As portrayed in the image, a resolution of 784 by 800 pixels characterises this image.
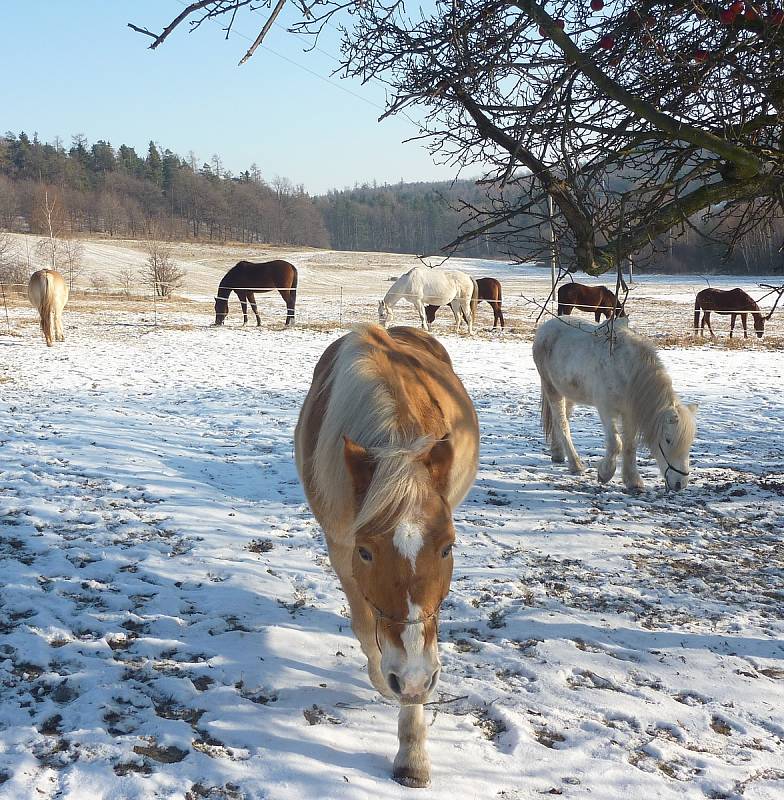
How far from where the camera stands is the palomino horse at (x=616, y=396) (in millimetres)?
5527

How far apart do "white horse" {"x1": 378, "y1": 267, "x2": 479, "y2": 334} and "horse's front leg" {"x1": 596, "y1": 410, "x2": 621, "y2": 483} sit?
1217cm

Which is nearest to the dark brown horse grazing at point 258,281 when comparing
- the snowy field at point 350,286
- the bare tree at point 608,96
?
the snowy field at point 350,286

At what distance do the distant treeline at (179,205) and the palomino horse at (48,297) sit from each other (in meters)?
47.5

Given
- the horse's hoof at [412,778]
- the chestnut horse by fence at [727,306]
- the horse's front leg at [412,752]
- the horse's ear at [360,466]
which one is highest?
the chestnut horse by fence at [727,306]

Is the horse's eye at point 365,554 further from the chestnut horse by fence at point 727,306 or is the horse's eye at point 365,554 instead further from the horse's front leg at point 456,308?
the chestnut horse by fence at point 727,306

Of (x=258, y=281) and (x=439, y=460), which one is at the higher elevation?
(x=258, y=281)

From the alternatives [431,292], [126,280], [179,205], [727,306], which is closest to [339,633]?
[431,292]

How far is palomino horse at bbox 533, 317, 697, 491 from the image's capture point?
5527 millimetres

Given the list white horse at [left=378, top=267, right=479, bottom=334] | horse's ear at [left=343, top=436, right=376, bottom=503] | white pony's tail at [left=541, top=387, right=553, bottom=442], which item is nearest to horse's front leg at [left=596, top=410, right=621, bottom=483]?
white pony's tail at [left=541, top=387, right=553, bottom=442]

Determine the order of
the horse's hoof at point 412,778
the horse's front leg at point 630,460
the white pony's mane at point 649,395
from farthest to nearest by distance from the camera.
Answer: the horse's front leg at point 630,460
the white pony's mane at point 649,395
the horse's hoof at point 412,778

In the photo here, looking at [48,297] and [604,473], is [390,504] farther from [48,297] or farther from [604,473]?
[48,297]

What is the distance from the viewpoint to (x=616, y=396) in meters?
5.94

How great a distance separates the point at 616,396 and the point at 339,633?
3778 mm

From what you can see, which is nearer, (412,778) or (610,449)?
(412,778)
